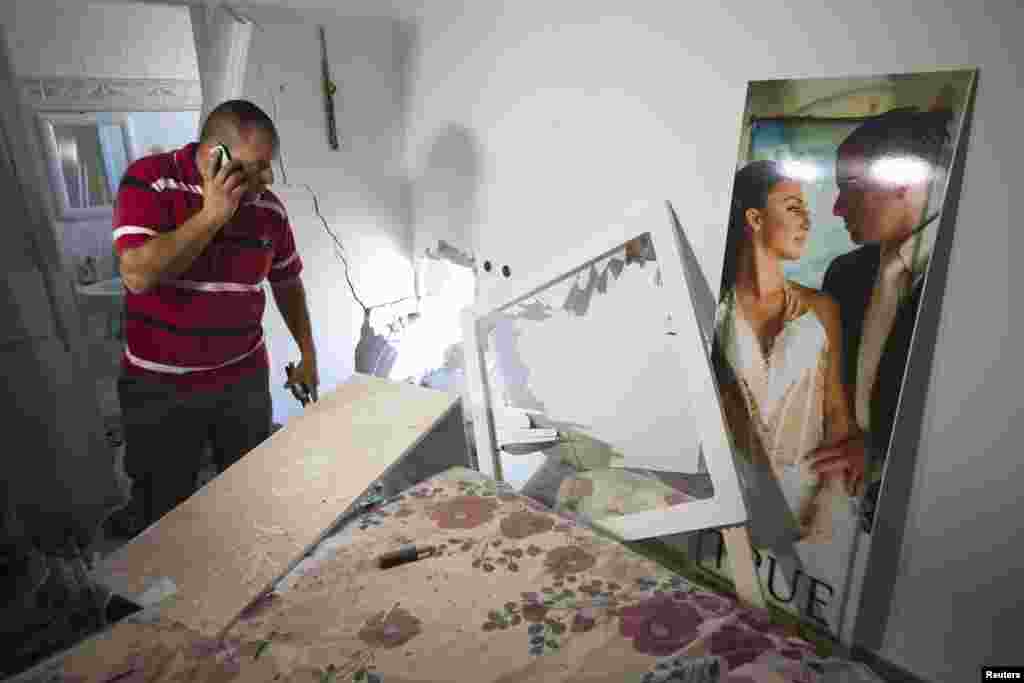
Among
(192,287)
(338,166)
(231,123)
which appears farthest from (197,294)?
(338,166)

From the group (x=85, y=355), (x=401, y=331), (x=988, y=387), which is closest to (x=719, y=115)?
(x=988, y=387)

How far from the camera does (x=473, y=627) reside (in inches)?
40.3

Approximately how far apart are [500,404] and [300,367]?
2.01ft

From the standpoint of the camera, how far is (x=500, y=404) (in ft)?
6.33

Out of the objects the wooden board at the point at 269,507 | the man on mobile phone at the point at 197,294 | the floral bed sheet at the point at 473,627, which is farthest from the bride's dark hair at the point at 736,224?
the man on mobile phone at the point at 197,294

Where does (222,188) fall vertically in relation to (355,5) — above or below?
below

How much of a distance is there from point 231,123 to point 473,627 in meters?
1.18

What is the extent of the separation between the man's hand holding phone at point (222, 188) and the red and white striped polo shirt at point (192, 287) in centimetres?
10

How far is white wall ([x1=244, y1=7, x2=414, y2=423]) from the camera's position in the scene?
1885 millimetres

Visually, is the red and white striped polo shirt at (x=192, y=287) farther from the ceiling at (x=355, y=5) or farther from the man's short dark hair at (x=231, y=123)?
the ceiling at (x=355, y=5)

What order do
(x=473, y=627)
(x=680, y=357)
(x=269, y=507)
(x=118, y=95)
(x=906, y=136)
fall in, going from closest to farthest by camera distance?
(x=473, y=627) < (x=906, y=136) < (x=269, y=507) < (x=680, y=357) < (x=118, y=95)

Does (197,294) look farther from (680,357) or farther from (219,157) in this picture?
(680,357)

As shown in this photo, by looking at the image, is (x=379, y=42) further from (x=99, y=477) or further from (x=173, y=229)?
(x=99, y=477)

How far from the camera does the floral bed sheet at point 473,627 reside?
927mm
